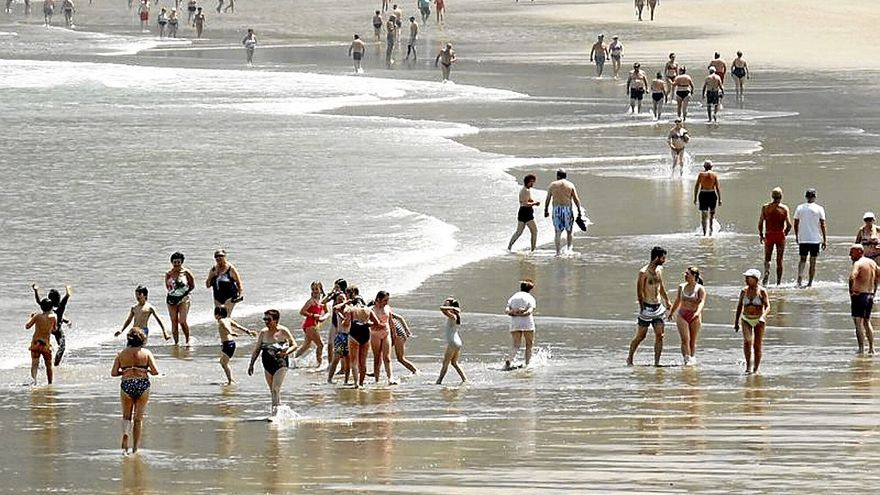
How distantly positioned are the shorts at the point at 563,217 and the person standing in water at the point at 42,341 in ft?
30.4

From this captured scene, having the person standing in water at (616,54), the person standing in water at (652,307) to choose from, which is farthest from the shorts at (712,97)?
the person standing in water at (652,307)

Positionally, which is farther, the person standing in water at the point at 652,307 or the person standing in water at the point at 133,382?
the person standing in water at the point at 652,307

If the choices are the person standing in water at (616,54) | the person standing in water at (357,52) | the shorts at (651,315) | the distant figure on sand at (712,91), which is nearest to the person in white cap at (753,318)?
the shorts at (651,315)

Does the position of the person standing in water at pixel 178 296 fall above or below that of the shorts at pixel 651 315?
below

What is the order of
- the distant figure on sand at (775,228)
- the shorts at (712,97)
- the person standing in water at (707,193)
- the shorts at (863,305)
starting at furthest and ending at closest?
the shorts at (712,97) < the person standing in water at (707,193) < the distant figure on sand at (775,228) < the shorts at (863,305)

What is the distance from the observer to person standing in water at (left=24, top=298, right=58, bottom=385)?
62.2 feet

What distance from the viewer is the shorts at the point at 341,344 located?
18578mm

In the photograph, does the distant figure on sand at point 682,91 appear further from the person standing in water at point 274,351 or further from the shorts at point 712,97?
the person standing in water at point 274,351

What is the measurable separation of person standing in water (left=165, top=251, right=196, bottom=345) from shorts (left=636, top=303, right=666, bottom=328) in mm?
5446

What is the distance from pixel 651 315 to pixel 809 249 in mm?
5079

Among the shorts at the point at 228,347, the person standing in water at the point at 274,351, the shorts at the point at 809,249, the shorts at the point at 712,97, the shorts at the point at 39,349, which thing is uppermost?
the shorts at the point at 712,97

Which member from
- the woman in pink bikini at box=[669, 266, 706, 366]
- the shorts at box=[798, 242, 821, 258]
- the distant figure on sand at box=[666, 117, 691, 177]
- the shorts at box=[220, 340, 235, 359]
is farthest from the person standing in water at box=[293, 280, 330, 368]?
the distant figure on sand at box=[666, 117, 691, 177]

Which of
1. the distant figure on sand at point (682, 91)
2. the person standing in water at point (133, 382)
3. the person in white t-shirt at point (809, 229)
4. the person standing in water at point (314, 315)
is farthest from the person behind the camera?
the distant figure on sand at point (682, 91)

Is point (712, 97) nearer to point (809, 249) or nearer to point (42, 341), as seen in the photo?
point (809, 249)
